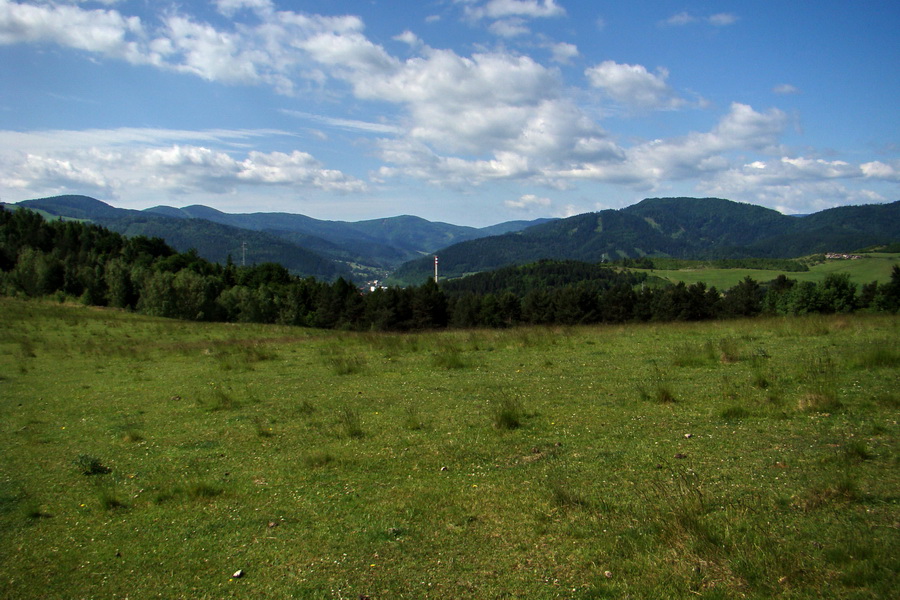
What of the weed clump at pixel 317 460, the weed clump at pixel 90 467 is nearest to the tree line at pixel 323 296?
the weed clump at pixel 317 460

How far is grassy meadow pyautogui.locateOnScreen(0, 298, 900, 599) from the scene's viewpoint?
14.8 feet

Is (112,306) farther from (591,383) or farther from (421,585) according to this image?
(421,585)

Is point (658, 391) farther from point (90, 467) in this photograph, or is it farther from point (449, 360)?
point (90, 467)

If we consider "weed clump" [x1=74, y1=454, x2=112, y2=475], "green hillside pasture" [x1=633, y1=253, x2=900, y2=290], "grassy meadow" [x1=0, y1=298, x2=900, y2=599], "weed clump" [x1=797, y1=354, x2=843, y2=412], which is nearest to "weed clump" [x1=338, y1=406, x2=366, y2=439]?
"grassy meadow" [x1=0, y1=298, x2=900, y2=599]

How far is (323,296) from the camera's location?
69.5m

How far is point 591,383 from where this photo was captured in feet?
37.6

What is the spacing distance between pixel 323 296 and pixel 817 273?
15635cm

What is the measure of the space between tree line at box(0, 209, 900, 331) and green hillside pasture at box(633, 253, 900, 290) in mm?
74653

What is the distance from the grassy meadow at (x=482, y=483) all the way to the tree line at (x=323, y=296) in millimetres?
32286

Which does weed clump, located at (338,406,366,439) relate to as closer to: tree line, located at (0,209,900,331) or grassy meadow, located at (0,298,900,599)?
grassy meadow, located at (0,298,900,599)

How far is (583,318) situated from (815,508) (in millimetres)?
52711

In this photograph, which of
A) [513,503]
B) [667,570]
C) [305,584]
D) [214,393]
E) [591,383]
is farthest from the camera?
[214,393]

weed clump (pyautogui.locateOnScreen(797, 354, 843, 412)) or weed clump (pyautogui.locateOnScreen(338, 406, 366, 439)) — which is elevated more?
weed clump (pyautogui.locateOnScreen(797, 354, 843, 412))

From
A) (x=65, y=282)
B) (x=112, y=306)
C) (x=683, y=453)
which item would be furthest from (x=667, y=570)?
(x=65, y=282)
